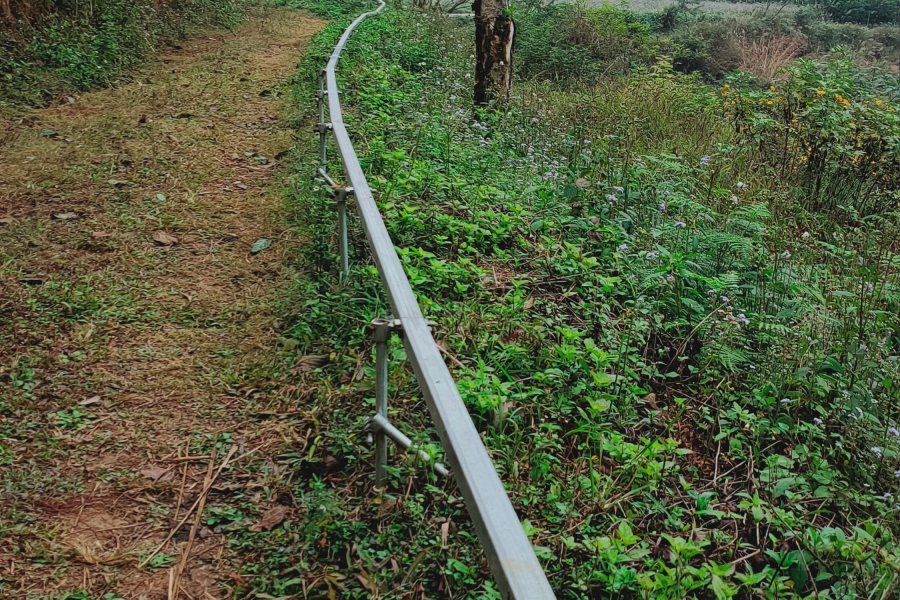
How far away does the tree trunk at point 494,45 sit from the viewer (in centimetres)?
859

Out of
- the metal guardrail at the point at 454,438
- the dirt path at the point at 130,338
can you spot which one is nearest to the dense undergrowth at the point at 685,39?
the dirt path at the point at 130,338

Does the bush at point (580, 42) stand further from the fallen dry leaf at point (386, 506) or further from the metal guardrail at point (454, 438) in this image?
the fallen dry leaf at point (386, 506)

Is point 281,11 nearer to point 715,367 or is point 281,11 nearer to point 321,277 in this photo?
point 321,277

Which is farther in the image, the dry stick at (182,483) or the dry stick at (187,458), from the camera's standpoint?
the dry stick at (187,458)

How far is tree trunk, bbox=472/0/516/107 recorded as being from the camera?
859 centimetres

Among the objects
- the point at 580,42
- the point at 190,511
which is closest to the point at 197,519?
the point at 190,511

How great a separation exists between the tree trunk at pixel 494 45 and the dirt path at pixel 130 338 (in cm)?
276

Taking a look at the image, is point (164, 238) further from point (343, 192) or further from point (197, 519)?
point (197, 519)

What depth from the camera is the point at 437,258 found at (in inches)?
181

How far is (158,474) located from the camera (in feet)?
9.88

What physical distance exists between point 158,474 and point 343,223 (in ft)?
5.78

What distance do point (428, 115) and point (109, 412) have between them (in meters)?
5.19

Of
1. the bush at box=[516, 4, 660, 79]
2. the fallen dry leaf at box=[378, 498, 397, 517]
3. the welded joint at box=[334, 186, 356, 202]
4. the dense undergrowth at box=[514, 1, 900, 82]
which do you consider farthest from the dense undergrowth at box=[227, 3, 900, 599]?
the dense undergrowth at box=[514, 1, 900, 82]

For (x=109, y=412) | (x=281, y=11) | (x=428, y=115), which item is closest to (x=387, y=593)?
(x=109, y=412)
